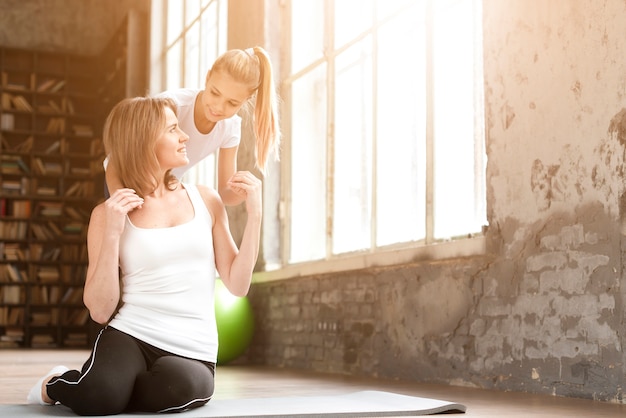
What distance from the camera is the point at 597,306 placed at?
324 centimetres

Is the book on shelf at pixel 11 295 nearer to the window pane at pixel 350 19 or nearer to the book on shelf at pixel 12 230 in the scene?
the book on shelf at pixel 12 230

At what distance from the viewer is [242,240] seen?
2.69 metres

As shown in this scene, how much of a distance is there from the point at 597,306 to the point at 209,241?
59.1 inches

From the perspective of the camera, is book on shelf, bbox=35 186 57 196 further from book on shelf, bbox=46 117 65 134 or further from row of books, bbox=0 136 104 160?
book on shelf, bbox=46 117 65 134

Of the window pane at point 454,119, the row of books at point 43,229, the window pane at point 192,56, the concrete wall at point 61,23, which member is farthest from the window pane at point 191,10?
the window pane at point 454,119

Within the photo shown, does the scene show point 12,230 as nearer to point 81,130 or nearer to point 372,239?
point 81,130

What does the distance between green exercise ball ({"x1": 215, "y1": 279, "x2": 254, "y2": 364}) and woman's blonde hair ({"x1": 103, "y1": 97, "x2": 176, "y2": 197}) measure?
3416mm

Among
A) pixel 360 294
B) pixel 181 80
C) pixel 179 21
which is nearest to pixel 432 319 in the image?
pixel 360 294

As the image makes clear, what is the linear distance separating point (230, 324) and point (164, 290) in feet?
11.9

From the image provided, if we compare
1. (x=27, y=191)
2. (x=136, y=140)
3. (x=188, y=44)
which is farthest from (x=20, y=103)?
(x=136, y=140)

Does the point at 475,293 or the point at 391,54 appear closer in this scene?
the point at 475,293

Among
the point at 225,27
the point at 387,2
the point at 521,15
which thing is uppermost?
the point at 225,27

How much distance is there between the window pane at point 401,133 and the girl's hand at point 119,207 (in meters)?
2.45

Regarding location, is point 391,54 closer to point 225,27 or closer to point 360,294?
point 360,294
